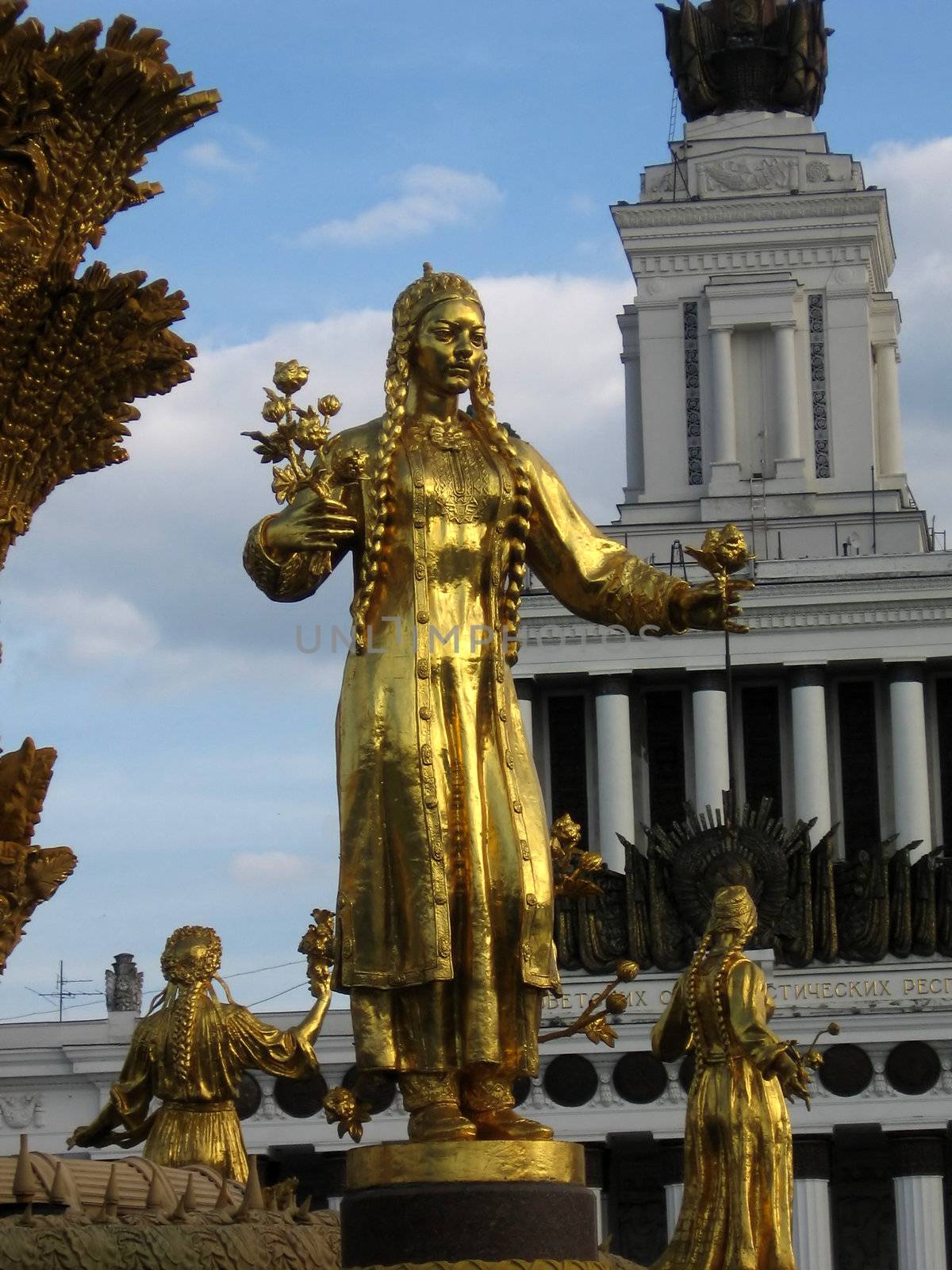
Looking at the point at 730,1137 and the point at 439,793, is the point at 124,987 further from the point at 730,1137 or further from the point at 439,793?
the point at 439,793

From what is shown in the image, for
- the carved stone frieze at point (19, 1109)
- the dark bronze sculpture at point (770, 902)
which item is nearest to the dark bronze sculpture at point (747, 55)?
the dark bronze sculpture at point (770, 902)

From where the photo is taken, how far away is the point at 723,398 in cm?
4484

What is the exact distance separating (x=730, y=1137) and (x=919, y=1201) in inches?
905

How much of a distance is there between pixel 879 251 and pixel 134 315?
40.2m

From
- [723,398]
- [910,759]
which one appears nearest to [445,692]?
[910,759]

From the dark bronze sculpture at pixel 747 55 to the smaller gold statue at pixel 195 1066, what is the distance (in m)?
36.7

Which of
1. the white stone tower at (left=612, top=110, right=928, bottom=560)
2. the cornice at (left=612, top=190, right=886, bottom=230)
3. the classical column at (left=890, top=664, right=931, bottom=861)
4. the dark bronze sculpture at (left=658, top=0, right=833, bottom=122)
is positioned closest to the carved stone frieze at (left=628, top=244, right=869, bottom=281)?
the white stone tower at (left=612, top=110, right=928, bottom=560)

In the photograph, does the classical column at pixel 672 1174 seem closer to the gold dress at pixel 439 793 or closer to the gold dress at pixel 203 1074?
the gold dress at pixel 203 1074

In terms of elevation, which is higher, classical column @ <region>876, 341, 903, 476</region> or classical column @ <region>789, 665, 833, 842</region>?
classical column @ <region>876, 341, 903, 476</region>

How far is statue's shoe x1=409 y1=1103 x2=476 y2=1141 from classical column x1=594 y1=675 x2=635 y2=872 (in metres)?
Answer: 32.5

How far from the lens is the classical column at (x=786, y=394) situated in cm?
4450

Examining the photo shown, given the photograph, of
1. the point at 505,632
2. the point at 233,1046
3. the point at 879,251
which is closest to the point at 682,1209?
the point at 233,1046

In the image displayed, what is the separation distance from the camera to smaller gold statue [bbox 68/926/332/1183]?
1086 cm

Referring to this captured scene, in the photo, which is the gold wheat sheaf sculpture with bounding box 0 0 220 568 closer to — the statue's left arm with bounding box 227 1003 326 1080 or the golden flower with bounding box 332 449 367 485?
the golden flower with bounding box 332 449 367 485
